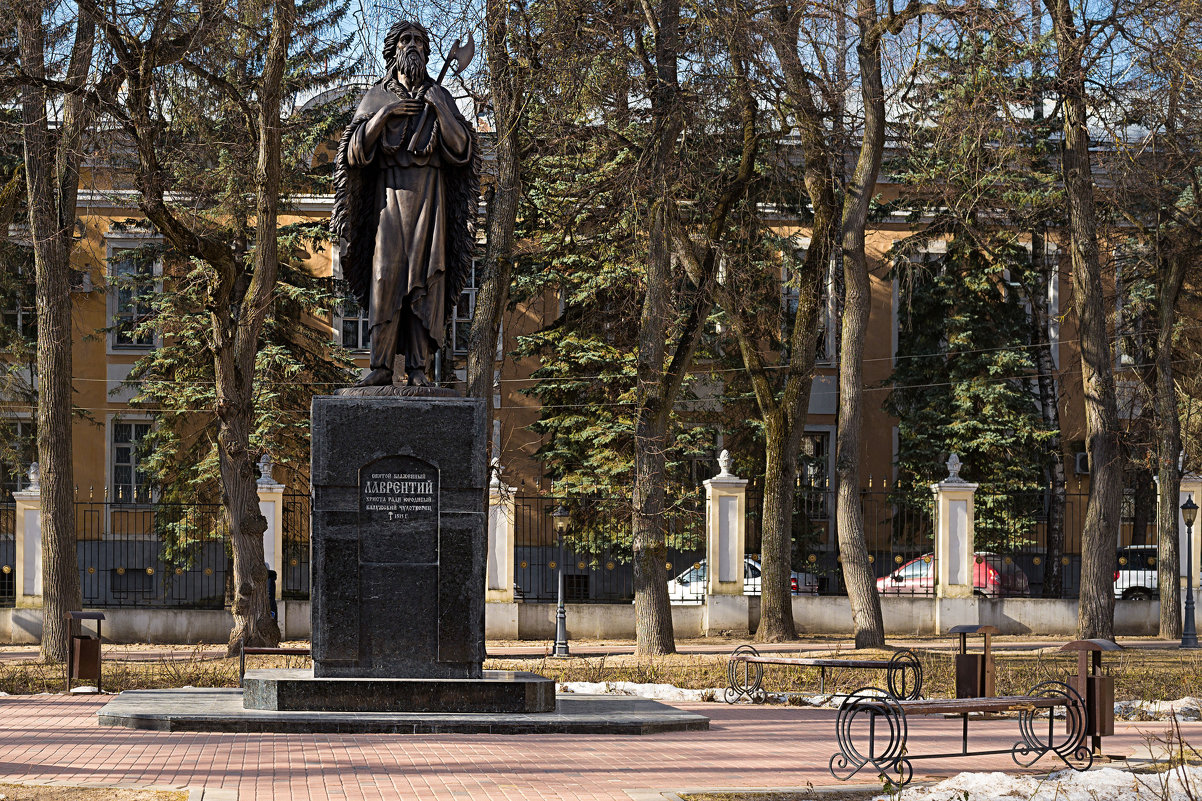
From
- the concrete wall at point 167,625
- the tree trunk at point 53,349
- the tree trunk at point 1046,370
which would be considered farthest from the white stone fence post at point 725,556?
the tree trunk at point 53,349

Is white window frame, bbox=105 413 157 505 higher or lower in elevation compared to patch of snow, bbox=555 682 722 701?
higher

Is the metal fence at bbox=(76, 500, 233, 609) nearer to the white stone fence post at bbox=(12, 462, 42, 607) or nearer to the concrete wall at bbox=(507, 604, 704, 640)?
the white stone fence post at bbox=(12, 462, 42, 607)

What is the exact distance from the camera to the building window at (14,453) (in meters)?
31.0

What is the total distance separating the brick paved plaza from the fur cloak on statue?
3.48 m

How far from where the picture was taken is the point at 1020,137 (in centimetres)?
2062

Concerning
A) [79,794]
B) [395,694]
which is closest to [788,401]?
[395,694]

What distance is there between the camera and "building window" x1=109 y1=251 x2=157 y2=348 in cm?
3075

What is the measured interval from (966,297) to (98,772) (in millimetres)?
28926

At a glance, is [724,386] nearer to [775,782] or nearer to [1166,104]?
[1166,104]

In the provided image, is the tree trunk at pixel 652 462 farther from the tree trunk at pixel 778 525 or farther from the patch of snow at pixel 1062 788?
the patch of snow at pixel 1062 788

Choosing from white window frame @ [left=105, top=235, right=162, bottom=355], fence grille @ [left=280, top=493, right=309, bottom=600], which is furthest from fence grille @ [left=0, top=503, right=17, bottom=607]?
white window frame @ [left=105, top=235, right=162, bottom=355]

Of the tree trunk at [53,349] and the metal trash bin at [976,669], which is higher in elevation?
the tree trunk at [53,349]

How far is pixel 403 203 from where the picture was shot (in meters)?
11.8

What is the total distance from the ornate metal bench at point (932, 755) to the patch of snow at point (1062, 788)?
37 centimetres
